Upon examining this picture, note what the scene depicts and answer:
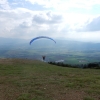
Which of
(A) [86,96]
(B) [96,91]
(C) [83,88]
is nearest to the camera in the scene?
→ (A) [86,96]

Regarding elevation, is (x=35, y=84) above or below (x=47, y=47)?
below

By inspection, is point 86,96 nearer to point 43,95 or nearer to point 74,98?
point 74,98

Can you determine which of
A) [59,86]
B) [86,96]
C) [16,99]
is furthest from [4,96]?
[86,96]

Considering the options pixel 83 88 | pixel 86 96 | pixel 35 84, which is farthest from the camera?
pixel 35 84

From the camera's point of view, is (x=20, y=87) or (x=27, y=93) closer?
(x=27, y=93)

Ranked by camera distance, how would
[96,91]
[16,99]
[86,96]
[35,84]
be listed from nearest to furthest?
[16,99] < [86,96] < [96,91] < [35,84]

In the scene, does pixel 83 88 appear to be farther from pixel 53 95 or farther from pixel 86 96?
pixel 53 95

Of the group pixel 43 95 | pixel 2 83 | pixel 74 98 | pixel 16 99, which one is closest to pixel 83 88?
pixel 74 98

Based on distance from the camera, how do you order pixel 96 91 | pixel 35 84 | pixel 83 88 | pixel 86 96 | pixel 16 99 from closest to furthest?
pixel 16 99, pixel 86 96, pixel 96 91, pixel 83 88, pixel 35 84

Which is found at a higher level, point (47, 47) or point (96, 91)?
point (47, 47)
